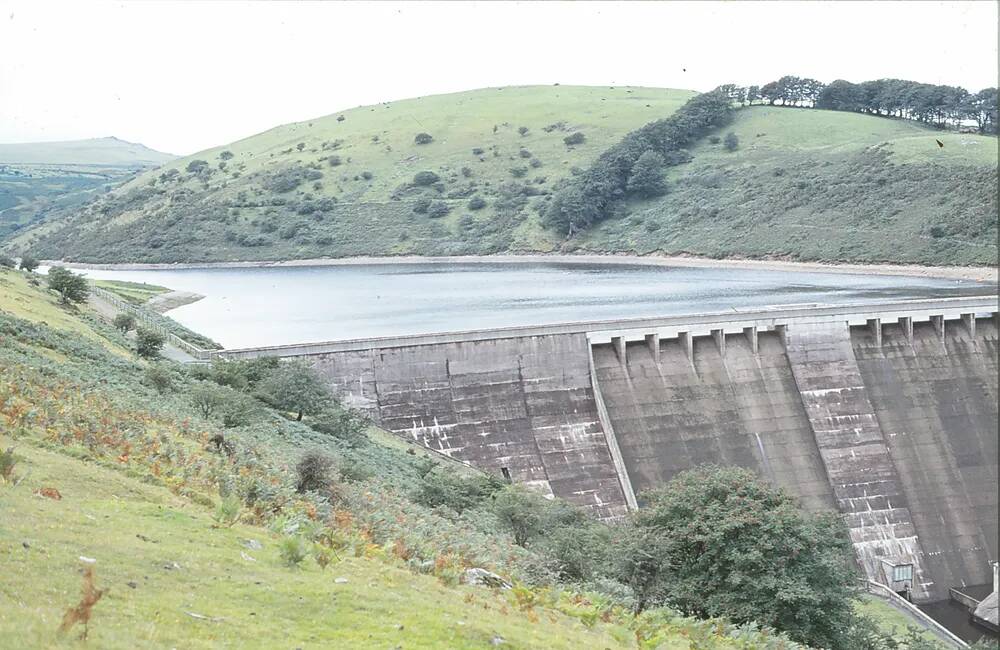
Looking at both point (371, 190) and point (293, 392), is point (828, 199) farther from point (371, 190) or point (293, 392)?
point (293, 392)

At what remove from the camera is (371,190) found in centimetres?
11925

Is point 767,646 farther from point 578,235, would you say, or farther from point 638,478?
point 578,235

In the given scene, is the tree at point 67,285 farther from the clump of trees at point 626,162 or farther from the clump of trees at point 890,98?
the clump of trees at point 890,98

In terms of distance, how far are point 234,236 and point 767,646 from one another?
10278 cm

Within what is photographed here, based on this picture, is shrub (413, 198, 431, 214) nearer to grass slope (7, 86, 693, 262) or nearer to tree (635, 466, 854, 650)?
grass slope (7, 86, 693, 262)

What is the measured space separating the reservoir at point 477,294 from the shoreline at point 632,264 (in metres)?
0.87

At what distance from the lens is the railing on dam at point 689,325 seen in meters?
32.2

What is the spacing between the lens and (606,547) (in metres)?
18.8

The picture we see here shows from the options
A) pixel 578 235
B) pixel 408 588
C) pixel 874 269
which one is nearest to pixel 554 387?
pixel 408 588

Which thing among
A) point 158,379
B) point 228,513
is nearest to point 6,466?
point 228,513

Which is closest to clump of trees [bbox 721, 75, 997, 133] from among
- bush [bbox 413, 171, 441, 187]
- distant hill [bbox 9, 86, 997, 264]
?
distant hill [bbox 9, 86, 997, 264]

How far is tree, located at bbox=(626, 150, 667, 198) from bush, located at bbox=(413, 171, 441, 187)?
23715mm

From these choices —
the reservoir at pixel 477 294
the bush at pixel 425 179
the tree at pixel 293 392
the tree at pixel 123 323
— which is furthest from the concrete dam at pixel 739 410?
the bush at pixel 425 179

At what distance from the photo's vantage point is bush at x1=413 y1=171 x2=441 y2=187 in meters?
118
